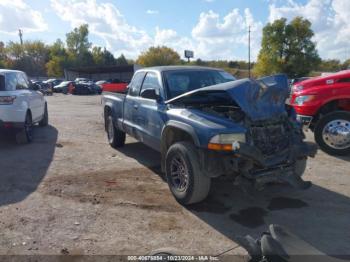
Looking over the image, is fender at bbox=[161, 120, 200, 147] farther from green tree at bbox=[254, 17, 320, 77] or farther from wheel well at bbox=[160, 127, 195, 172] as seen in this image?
green tree at bbox=[254, 17, 320, 77]

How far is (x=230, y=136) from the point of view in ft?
13.0

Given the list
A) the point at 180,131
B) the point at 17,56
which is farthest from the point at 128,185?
the point at 17,56

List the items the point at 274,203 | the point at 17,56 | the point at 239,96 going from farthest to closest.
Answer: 1. the point at 17,56
2. the point at 274,203
3. the point at 239,96

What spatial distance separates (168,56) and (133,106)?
283 ft

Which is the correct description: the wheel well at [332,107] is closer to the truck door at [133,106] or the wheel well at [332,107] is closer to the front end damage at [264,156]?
the front end damage at [264,156]

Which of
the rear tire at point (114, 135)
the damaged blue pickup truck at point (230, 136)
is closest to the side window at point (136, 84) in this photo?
the damaged blue pickup truck at point (230, 136)

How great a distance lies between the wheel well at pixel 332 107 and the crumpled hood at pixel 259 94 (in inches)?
115

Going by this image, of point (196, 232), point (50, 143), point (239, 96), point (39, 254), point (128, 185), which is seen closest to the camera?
point (39, 254)

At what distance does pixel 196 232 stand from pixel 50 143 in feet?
18.8

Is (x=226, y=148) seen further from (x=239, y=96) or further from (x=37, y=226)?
(x=37, y=226)

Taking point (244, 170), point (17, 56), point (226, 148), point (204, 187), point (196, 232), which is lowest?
point (196, 232)

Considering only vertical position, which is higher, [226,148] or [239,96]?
[239,96]

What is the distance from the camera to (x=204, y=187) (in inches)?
169

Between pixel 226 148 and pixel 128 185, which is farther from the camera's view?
pixel 128 185
